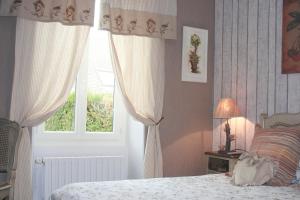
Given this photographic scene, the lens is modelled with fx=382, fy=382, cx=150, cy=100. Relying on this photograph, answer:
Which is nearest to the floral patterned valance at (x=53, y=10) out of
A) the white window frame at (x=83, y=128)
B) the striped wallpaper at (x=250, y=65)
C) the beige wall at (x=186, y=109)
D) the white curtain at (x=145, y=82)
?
the white curtain at (x=145, y=82)

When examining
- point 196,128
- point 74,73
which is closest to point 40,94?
point 74,73

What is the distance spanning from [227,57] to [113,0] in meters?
1.45

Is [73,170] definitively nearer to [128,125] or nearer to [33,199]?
[33,199]

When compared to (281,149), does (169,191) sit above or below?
below

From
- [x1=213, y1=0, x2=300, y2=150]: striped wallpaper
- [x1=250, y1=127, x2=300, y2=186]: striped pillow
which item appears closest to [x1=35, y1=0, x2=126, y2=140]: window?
[x1=213, y1=0, x2=300, y2=150]: striped wallpaper

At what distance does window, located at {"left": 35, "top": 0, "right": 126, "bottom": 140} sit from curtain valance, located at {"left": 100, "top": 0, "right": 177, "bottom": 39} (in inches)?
6.7

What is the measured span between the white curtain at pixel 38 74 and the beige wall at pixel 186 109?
1.09 meters

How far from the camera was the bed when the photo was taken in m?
2.33

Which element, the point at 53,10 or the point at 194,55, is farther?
the point at 194,55

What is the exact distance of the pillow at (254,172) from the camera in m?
2.78

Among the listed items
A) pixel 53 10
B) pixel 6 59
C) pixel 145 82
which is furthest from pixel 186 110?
pixel 6 59

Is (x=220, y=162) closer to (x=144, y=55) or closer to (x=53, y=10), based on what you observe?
(x=144, y=55)

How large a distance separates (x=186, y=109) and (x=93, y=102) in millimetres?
1022

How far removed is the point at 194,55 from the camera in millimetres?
4250
